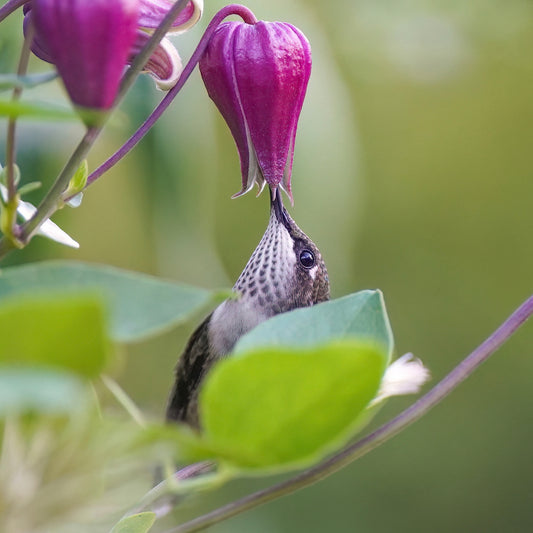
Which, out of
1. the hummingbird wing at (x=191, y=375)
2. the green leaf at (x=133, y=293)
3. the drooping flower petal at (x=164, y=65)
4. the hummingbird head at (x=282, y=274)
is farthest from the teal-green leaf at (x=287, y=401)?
the hummingbird head at (x=282, y=274)

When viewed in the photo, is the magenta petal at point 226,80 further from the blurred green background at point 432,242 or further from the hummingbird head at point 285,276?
the blurred green background at point 432,242

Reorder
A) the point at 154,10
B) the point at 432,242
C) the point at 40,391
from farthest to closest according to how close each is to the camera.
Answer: the point at 432,242, the point at 154,10, the point at 40,391

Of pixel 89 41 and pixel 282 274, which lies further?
pixel 282 274

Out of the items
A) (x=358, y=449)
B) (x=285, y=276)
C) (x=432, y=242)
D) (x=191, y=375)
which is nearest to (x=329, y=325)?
(x=358, y=449)

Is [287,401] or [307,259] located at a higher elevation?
[287,401]

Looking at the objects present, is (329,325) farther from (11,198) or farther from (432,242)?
(432,242)

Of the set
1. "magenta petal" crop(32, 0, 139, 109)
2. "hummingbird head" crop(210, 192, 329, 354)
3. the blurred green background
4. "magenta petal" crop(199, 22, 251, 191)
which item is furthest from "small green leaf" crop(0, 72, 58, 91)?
the blurred green background

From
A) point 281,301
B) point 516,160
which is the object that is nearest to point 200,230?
point 281,301

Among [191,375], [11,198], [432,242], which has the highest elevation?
[11,198]
